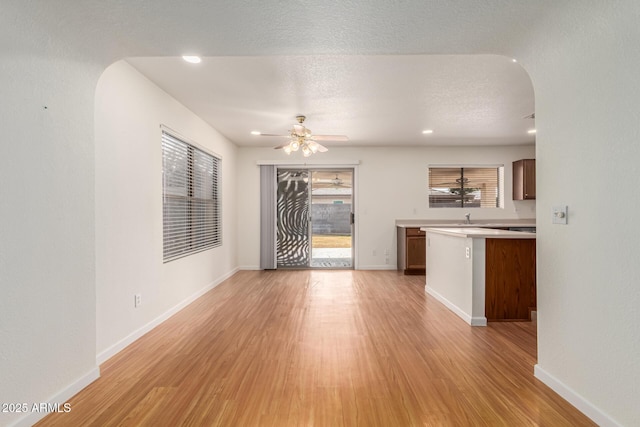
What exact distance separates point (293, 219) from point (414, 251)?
2.43 meters

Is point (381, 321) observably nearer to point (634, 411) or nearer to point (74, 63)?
point (634, 411)

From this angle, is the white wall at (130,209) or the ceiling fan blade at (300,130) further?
the ceiling fan blade at (300,130)

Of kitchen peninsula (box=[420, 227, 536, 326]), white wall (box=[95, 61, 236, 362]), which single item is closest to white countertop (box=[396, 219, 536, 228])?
kitchen peninsula (box=[420, 227, 536, 326])

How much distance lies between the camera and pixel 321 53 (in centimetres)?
206

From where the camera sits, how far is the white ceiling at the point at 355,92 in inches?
106

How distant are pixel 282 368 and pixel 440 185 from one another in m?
5.22

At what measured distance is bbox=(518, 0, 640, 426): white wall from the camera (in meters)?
1.41

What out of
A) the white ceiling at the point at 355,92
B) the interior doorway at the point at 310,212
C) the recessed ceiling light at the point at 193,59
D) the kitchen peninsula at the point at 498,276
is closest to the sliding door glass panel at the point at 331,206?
the interior doorway at the point at 310,212

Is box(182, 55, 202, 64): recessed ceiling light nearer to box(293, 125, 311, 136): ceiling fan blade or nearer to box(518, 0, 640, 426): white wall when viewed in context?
box(293, 125, 311, 136): ceiling fan blade

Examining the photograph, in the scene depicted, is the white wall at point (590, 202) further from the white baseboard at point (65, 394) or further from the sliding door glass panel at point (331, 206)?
the sliding door glass panel at point (331, 206)

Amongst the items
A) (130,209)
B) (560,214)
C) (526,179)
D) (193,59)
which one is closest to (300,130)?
(193,59)

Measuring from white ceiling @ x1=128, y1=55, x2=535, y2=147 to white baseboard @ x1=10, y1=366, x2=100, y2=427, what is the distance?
8.08 ft

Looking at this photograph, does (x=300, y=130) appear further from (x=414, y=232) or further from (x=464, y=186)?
(x=464, y=186)

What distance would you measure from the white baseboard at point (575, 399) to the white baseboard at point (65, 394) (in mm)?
2957
